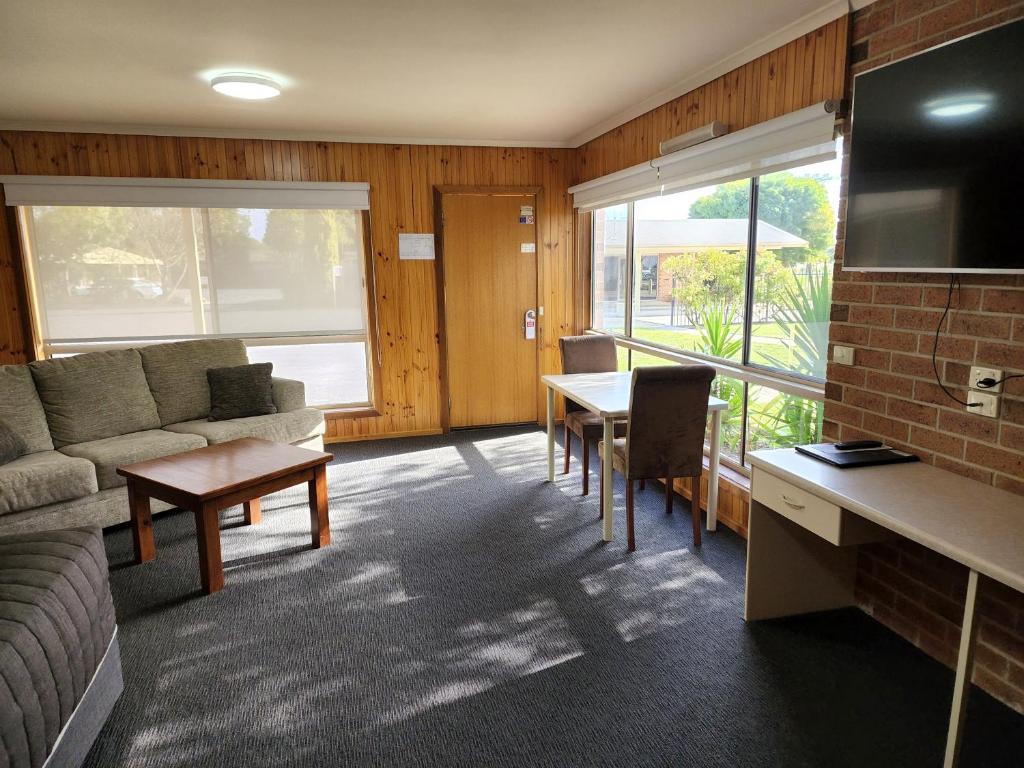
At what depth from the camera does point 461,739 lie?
6.27ft

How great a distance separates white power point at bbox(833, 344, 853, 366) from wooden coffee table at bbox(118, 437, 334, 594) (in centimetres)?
241

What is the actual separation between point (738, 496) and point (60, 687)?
9.54ft

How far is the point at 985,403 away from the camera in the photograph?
1.99 metres

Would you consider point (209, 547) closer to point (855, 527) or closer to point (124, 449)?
point (124, 449)

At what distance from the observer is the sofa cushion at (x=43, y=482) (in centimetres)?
301

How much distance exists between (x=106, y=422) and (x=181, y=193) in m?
1.83

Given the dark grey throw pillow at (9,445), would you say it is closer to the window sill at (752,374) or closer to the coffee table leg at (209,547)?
the coffee table leg at (209,547)

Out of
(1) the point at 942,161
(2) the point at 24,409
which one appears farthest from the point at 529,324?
(1) the point at 942,161

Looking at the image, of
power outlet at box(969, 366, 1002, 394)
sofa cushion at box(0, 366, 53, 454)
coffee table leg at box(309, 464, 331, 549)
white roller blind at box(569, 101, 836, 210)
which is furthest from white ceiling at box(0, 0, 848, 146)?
coffee table leg at box(309, 464, 331, 549)

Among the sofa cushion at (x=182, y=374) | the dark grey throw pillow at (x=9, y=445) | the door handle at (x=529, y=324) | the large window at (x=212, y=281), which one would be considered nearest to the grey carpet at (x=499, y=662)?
the dark grey throw pillow at (x=9, y=445)

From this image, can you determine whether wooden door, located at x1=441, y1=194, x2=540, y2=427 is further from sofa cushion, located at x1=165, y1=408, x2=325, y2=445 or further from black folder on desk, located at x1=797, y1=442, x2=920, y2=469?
black folder on desk, located at x1=797, y1=442, x2=920, y2=469

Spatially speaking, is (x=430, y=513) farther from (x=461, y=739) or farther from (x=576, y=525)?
(x=461, y=739)

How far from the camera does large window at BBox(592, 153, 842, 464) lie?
9.59 feet

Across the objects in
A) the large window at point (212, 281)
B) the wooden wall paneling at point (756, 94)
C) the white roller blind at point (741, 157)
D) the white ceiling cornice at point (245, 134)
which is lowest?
the large window at point (212, 281)
